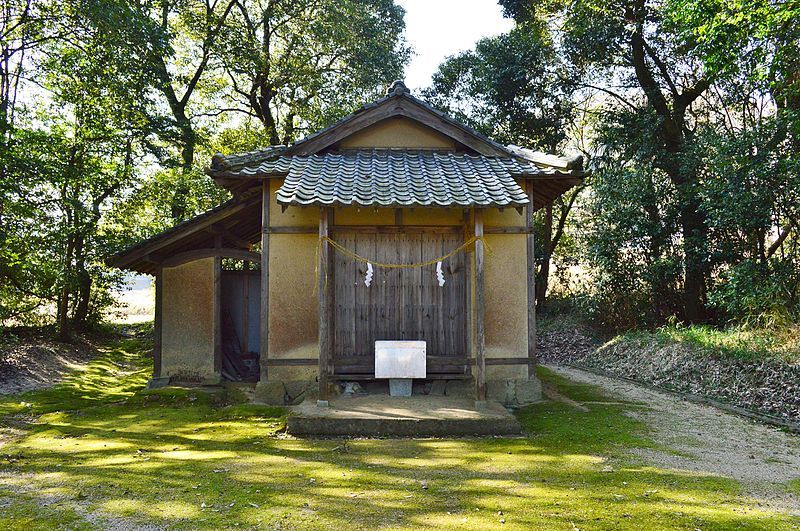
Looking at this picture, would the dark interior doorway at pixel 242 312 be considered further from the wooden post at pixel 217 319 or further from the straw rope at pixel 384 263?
the straw rope at pixel 384 263

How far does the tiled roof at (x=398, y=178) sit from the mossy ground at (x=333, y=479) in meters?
→ 2.97

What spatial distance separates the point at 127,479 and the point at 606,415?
20.3 feet

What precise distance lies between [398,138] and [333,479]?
18.6 feet

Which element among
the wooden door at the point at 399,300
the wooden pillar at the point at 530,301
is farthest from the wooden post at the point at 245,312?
the wooden pillar at the point at 530,301

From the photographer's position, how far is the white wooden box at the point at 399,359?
24.8 feet

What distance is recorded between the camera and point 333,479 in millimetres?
5082

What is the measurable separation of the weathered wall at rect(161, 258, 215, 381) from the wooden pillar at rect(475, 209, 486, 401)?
4.97m

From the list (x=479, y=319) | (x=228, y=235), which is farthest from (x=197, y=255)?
(x=479, y=319)

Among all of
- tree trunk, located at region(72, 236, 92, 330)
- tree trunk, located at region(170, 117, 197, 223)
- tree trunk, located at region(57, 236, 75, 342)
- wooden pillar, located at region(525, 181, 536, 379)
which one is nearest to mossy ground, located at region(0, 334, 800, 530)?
wooden pillar, located at region(525, 181, 536, 379)

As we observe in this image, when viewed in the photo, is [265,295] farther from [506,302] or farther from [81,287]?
[81,287]

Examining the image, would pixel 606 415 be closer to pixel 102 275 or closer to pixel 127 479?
pixel 127 479

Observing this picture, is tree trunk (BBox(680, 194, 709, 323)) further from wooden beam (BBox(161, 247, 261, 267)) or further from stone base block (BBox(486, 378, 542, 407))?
wooden beam (BBox(161, 247, 261, 267))

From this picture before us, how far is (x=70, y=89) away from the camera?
13.3m

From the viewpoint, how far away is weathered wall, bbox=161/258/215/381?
9719 millimetres
